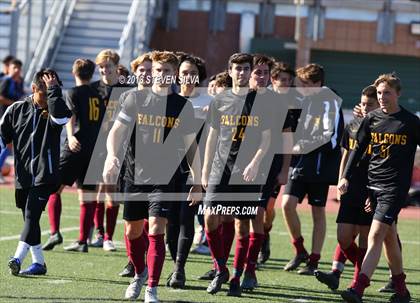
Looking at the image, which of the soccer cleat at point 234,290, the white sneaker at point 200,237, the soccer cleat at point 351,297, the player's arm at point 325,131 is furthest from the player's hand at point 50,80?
the white sneaker at point 200,237

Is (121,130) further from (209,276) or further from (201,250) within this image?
(201,250)

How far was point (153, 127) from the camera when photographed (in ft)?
28.2

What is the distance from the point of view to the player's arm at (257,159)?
9078mm

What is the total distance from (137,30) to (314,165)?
14.1m

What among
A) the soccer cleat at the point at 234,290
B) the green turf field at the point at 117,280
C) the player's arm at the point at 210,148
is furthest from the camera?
the player's arm at the point at 210,148

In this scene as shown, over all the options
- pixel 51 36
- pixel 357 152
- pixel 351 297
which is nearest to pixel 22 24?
pixel 51 36

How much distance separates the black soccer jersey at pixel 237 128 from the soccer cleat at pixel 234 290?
876mm

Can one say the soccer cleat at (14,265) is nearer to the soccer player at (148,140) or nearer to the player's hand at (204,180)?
the soccer player at (148,140)

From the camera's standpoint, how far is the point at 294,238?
1133cm

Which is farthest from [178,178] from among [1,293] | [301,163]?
[301,163]

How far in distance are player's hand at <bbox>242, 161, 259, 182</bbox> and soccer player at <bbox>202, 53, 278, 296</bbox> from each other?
0.21 feet

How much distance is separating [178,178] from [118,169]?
506mm

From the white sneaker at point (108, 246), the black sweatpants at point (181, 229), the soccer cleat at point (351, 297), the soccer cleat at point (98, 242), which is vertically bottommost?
the soccer cleat at point (98, 242)

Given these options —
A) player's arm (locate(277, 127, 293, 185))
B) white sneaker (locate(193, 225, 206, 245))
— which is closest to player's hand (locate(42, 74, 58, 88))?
player's arm (locate(277, 127, 293, 185))
